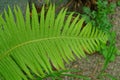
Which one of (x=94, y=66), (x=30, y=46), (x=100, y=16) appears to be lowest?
(x=94, y=66)

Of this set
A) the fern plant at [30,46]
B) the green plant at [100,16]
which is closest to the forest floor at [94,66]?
the green plant at [100,16]

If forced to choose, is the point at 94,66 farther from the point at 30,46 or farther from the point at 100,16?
the point at 30,46

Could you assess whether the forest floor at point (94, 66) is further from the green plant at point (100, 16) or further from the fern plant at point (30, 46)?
the fern plant at point (30, 46)

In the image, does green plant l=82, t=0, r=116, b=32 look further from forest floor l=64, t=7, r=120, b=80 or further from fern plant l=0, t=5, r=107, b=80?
fern plant l=0, t=5, r=107, b=80

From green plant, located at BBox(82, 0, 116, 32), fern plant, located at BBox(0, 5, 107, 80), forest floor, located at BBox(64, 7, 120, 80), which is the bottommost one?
forest floor, located at BBox(64, 7, 120, 80)

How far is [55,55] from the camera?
1.91m

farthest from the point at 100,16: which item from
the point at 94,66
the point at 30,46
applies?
the point at 30,46

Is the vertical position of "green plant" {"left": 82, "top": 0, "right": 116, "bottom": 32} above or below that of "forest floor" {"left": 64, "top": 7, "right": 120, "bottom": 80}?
above

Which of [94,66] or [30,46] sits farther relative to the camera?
[94,66]

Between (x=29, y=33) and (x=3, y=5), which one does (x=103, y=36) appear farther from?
(x=3, y=5)

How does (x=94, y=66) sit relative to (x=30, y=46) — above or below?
below

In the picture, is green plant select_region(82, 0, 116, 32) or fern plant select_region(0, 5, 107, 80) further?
green plant select_region(82, 0, 116, 32)

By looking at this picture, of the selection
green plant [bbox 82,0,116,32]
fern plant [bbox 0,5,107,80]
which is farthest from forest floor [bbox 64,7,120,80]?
fern plant [bbox 0,5,107,80]

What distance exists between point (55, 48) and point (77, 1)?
1965 mm
